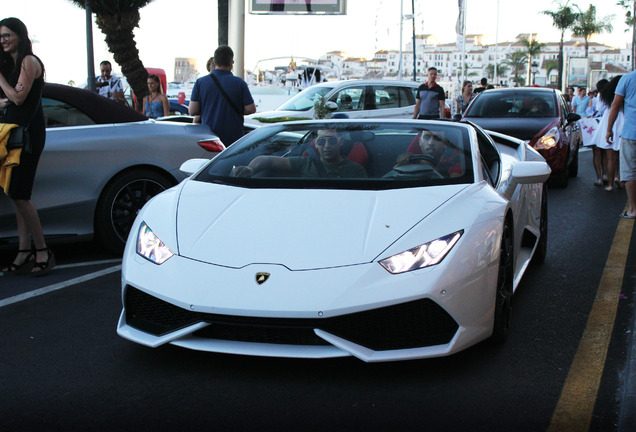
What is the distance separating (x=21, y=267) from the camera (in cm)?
569

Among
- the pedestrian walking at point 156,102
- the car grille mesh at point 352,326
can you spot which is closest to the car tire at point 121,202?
the car grille mesh at point 352,326

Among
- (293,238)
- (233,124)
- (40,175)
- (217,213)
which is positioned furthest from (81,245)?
(293,238)

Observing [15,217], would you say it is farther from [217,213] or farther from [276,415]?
[276,415]

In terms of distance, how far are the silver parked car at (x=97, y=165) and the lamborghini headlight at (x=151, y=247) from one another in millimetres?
2253

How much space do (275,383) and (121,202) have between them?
3237 mm

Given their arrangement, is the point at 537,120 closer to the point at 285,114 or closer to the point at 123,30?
the point at 285,114

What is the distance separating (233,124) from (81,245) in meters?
1.99

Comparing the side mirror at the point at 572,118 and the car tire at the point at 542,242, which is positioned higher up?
the side mirror at the point at 572,118

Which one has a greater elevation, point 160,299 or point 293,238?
point 293,238

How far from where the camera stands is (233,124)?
8.05 metres

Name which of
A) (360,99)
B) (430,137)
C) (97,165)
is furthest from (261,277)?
(360,99)

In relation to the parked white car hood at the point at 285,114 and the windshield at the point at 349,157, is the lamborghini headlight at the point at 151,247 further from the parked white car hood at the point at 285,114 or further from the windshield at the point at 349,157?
the parked white car hood at the point at 285,114

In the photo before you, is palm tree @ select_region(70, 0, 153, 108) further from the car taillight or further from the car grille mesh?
the car grille mesh

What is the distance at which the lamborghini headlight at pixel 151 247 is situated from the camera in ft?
12.1
